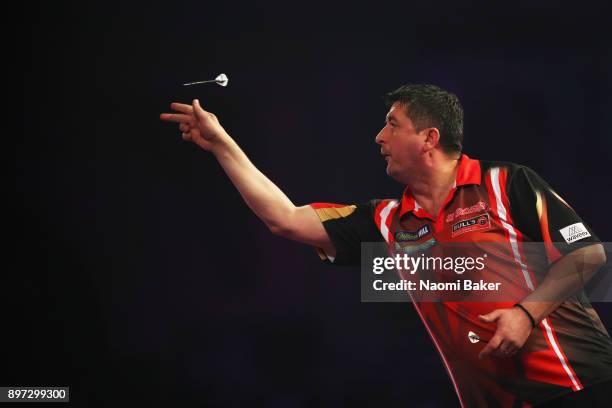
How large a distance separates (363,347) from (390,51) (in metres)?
1.60

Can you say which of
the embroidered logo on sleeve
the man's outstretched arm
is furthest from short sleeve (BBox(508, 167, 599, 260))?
the man's outstretched arm

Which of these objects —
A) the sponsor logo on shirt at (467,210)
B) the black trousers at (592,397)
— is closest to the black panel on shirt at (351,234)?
the sponsor logo on shirt at (467,210)

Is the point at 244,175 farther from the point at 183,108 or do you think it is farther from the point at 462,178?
the point at 462,178

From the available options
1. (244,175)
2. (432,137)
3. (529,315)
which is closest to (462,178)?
(432,137)

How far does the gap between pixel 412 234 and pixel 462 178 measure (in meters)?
0.26

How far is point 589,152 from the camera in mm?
3855

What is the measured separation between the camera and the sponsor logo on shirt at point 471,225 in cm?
235

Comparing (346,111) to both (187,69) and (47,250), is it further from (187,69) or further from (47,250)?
(47,250)

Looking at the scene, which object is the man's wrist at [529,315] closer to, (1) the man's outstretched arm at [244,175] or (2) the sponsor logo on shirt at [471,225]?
(2) the sponsor logo on shirt at [471,225]

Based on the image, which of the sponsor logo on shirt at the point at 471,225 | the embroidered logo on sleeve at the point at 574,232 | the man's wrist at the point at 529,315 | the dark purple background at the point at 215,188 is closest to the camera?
the man's wrist at the point at 529,315

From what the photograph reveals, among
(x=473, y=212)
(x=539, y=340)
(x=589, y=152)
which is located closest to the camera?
(x=539, y=340)

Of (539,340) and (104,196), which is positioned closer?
(539,340)

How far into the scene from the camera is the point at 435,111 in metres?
2.69

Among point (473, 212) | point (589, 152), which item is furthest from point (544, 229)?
point (589, 152)
